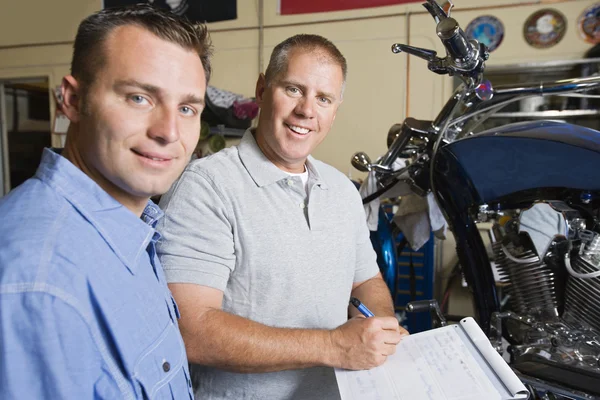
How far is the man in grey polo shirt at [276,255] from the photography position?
2.52 ft

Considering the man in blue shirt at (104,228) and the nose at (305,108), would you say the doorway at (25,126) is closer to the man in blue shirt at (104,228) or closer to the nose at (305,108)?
the nose at (305,108)

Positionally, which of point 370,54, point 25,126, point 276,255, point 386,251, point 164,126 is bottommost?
point 386,251

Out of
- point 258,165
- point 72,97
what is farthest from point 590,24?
point 72,97

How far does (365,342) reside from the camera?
29.1 inches

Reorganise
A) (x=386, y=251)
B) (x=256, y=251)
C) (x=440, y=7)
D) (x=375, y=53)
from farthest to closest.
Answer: (x=375, y=53) < (x=386, y=251) < (x=440, y=7) < (x=256, y=251)

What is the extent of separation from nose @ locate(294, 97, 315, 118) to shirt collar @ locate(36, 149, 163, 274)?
505 millimetres

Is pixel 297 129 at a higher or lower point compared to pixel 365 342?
higher

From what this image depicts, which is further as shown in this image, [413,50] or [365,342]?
[413,50]

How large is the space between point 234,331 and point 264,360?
77mm

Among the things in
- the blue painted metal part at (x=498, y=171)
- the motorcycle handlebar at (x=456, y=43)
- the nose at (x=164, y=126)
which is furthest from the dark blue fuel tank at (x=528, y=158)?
the nose at (x=164, y=126)

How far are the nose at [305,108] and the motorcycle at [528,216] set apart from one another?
0.31m

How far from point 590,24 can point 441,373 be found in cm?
278

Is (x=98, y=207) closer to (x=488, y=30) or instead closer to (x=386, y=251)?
(x=386, y=251)

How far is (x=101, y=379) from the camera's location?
0.43m
